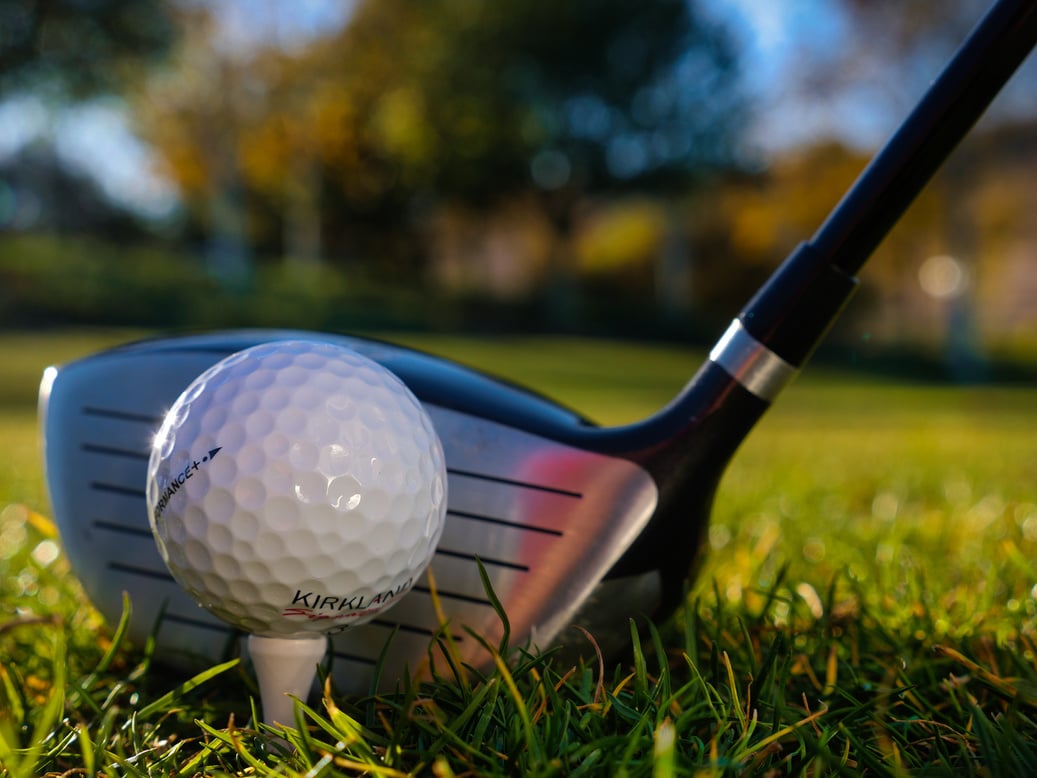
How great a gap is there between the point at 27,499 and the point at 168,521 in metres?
3.02

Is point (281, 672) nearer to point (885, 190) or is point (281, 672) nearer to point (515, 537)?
point (515, 537)

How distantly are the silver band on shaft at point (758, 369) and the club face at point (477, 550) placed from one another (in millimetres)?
251

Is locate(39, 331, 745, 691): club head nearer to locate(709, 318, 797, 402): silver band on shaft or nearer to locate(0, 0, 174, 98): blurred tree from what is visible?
locate(709, 318, 797, 402): silver band on shaft

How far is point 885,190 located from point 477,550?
3.07 feet

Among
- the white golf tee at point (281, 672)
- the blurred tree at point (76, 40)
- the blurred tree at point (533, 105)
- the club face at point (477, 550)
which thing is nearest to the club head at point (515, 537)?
the club face at point (477, 550)

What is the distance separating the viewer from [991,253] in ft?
115

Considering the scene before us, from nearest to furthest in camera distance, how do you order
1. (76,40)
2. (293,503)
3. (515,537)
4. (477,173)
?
1. (293,503)
2. (515,537)
3. (76,40)
4. (477,173)

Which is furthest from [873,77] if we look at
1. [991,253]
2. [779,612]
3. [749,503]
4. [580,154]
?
[779,612]

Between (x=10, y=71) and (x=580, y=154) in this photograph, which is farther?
(x=580, y=154)

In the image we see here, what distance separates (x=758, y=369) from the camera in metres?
1.60

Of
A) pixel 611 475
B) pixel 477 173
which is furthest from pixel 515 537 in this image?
pixel 477 173

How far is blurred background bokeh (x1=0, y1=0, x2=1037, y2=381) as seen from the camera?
22109 millimetres

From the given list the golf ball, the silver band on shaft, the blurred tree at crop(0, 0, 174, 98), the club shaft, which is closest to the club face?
the golf ball

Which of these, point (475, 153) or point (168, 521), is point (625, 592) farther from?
point (475, 153)
